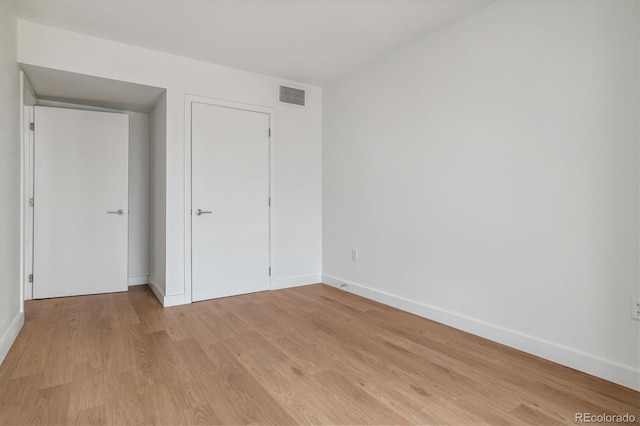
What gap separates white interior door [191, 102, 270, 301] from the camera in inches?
139

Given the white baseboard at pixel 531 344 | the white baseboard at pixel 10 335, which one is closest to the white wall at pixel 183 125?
the white baseboard at pixel 10 335

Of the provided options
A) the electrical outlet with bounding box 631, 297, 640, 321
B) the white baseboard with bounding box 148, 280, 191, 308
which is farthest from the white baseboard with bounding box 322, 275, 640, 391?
the white baseboard with bounding box 148, 280, 191, 308

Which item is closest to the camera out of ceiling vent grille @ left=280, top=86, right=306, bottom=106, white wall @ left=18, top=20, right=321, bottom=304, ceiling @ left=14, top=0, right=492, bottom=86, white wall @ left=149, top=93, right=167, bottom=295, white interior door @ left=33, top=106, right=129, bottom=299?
ceiling @ left=14, top=0, right=492, bottom=86

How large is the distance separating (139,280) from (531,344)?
422 centimetres

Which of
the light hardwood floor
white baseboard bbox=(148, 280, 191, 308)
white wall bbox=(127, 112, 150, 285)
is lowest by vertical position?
the light hardwood floor

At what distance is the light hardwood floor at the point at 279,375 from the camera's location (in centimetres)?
164

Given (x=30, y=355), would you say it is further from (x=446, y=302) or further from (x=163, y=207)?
(x=446, y=302)

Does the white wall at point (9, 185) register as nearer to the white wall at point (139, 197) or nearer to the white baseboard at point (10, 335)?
the white baseboard at point (10, 335)

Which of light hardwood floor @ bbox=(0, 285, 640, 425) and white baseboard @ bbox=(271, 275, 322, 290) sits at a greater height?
white baseboard @ bbox=(271, 275, 322, 290)

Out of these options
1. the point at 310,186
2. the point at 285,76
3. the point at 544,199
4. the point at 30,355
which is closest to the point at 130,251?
the point at 30,355

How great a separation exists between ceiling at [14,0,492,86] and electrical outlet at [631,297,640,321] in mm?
2159

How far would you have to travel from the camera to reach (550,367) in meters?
2.11

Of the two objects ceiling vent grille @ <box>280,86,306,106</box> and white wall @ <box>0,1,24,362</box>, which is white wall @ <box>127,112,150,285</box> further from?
ceiling vent grille @ <box>280,86,306,106</box>

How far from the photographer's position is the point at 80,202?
12.5ft
